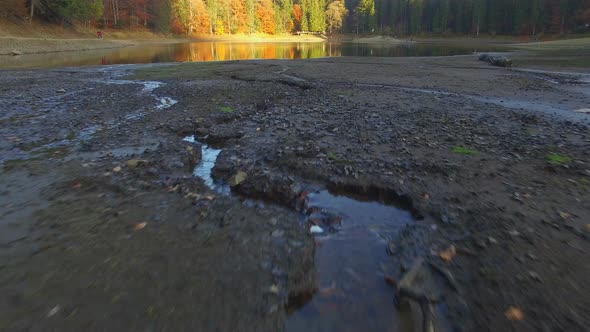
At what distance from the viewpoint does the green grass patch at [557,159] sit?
19.0 ft

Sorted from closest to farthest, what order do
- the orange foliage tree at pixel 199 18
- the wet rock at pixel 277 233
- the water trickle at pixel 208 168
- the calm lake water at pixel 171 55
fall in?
the wet rock at pixel 277 233 → the water trickle at pixel 208 168 → the calm lake water at pixel 171 55 → the orange foliage tree at pixel 199 18

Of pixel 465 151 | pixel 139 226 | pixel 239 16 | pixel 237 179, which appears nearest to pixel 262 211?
pixel 237 179

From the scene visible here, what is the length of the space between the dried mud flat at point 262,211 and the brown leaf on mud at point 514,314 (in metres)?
0.02

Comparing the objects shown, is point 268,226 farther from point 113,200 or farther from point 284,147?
point 284,147

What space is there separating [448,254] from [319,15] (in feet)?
466

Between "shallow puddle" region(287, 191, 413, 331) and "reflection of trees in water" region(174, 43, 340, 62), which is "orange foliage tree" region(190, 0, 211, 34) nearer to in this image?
"reflection of trees in water" region(174, 43, 340, 62)

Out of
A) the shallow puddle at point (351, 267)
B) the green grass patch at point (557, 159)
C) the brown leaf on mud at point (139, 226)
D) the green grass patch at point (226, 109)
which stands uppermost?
the green grass patch at point (226, 109)

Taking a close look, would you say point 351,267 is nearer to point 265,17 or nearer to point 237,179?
point 237,179

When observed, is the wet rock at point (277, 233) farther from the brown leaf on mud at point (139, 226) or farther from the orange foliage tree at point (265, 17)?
the orange foliage tree at point (265, 17)

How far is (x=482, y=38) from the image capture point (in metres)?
83.9

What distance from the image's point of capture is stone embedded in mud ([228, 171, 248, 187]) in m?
5.27

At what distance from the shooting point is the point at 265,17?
423 feet

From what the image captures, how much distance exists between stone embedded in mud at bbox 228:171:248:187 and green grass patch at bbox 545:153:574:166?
5839 mm

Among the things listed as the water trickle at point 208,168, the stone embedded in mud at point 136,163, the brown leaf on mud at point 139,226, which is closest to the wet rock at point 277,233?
the water trickle at point 208,168
